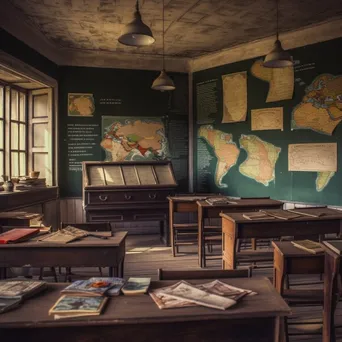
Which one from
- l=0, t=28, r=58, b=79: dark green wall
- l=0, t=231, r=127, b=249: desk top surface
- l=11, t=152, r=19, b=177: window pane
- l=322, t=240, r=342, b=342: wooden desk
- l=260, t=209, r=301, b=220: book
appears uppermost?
l=0, t=28, r=58, b=79: dark green wall

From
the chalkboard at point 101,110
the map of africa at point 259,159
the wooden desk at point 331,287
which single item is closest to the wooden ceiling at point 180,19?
the chalkboard at point 101,110

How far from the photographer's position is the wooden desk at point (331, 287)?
7.84ft

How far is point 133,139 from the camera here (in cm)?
759

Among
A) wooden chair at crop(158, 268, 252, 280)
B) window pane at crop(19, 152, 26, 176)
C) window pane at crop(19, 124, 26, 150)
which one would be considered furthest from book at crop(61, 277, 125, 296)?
window pane at crop(19, 124, 26, 150)

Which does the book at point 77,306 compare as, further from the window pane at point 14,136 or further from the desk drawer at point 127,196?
the window pane at point 14,136

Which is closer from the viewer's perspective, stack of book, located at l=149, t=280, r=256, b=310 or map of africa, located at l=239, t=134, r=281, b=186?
stack of book, located at l=149, t=280, r=256, b=310

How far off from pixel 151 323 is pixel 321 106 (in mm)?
5141

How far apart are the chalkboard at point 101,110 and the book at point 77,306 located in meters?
5.79

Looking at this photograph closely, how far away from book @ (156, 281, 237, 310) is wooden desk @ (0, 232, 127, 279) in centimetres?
107

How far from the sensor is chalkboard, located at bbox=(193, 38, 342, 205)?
5879 mm

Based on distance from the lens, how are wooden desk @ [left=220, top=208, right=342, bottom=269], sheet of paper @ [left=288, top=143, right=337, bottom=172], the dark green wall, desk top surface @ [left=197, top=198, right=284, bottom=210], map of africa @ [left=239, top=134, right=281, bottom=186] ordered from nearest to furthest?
wooden desk @ [left=220, top=208, right=342, bottom=269] → desk top surface @ [left=197, top=198, right=284, bottom=210] → the dark green wall → sheet of paper @ [left=288, top=143, right=337, bottom=172] → map of africa @ [left=239, top=134, right=281, bottom=186]

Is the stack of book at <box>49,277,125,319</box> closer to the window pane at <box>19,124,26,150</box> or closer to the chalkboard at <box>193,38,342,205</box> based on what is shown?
the chalkboard at <box>193,38,342,205</box>

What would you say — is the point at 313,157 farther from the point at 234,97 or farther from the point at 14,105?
the point at 14,105

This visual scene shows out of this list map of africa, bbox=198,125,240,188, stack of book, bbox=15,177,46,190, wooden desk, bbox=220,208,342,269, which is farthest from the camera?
map of africa, bbox=198,125,240,188
